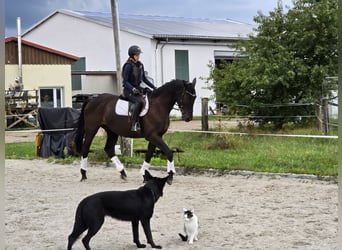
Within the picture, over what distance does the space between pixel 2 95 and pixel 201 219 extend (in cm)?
494

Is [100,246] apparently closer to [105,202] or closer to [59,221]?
[105,202]

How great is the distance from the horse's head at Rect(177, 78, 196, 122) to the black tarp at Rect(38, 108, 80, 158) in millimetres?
5233

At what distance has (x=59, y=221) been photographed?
6.19 meters

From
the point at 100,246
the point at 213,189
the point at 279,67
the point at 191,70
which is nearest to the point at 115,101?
the point at 213,189

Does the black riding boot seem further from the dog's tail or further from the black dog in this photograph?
the dog's tail

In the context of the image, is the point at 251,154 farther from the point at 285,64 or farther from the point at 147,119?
the point at 285,64

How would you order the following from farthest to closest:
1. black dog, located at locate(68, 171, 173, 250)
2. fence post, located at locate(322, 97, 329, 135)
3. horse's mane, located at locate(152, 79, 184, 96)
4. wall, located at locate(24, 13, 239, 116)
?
wall, located at locate(24, 13, 239, 116), fence post, located at locate(322, 97, 329, 135), horse's mane, located at locate(152, 79, 184, 96), black dog, located at locate(68, 171, 173, 250)

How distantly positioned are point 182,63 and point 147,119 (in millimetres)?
20677

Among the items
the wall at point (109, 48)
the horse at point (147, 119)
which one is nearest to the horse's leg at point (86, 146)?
the horse at point (147, 119)

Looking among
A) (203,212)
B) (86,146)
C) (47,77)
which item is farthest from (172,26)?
(203,212)

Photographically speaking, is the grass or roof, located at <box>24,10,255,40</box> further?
roof, located at <box>24,10,255,40</box>

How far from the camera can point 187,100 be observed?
27.3 ft

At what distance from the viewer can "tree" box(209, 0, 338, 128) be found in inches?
605

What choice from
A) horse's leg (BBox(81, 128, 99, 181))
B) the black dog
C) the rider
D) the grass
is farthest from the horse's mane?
the black dog
